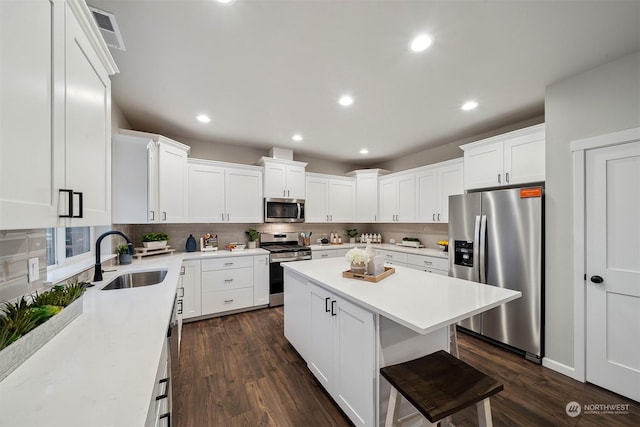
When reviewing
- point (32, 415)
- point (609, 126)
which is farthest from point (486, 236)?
point (32, 415)

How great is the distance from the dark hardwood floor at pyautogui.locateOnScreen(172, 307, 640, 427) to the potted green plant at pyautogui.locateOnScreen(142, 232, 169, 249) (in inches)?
49.6

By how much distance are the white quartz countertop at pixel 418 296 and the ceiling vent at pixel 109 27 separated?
7.15 feet

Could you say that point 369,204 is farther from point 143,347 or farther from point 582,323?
point 143,347

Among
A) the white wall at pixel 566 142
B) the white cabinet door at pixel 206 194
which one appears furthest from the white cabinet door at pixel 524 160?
the white cabinet door at pixel 206 194

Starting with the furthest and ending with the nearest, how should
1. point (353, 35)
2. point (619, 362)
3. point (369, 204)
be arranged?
1. point (369, 204)
2. point (619, 362)
3. point (353, 35)

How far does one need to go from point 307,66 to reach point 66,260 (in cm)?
246

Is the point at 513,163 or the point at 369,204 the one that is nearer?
the point at 513,163

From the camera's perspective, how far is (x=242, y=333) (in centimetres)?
293

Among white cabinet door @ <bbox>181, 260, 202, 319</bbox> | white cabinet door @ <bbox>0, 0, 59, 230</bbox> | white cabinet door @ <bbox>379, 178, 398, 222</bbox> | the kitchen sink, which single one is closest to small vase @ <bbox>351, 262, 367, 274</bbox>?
white cabinet door @ <bbox>0, 0, 59, 230</bbox>

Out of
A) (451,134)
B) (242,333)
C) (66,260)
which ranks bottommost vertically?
(242,333)

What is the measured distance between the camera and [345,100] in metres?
2.55

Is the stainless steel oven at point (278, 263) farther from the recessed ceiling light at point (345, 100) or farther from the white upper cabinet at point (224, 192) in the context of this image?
the recessed ceiling light at point (345, 100)

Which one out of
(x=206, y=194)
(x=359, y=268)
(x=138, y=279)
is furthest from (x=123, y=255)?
(x=359, y=268)

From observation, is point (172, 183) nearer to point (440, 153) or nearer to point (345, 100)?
point (345, 100)
